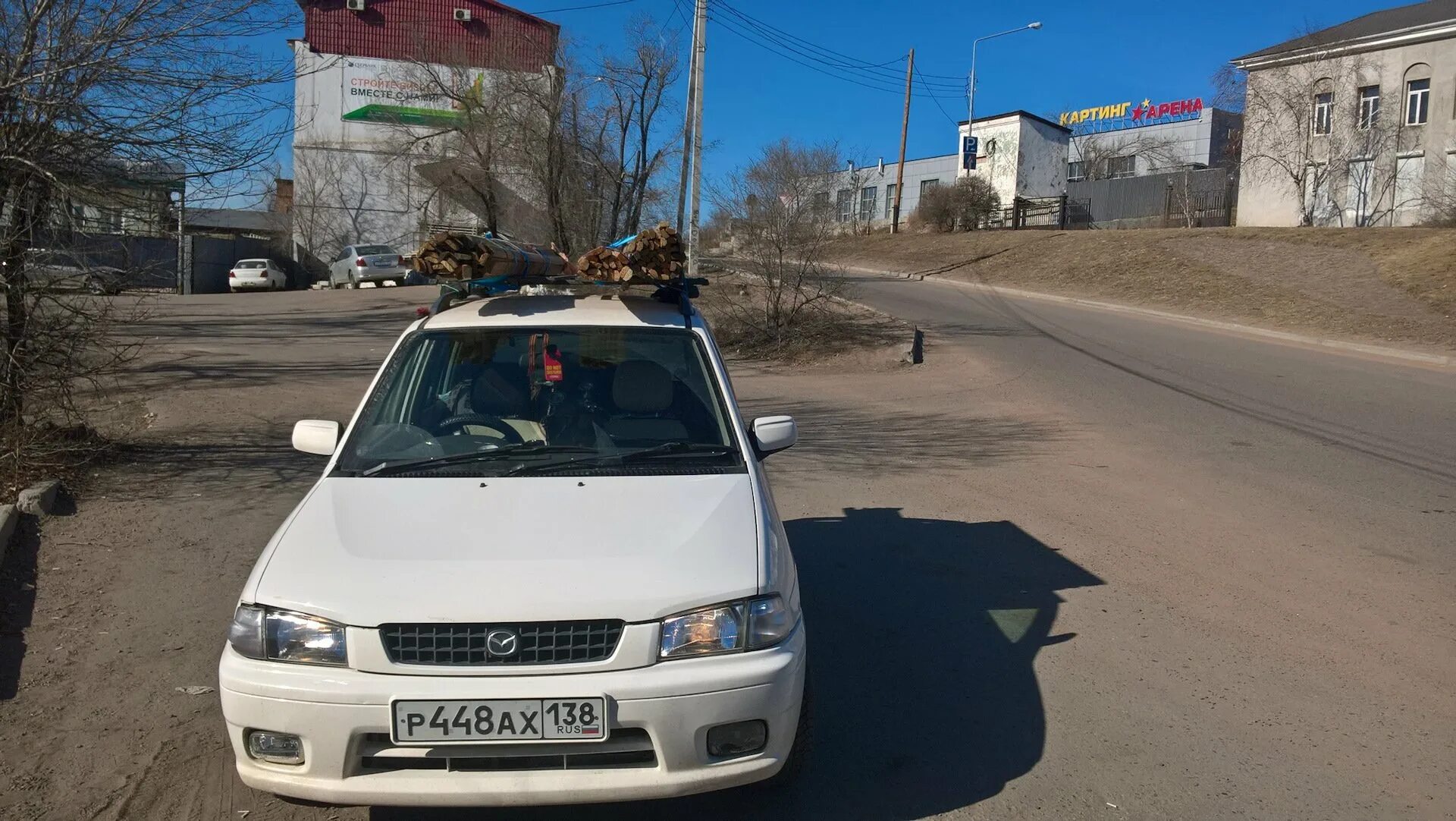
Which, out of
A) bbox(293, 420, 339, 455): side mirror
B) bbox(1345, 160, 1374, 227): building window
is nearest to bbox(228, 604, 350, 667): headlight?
bbox(293, 420, 339, 455): side mirror

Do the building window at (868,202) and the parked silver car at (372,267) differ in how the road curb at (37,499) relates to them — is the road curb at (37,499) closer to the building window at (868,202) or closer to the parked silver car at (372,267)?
the parked silver car at (372,267)

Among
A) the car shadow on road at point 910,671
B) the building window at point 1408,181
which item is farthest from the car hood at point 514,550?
the building window at point 1408,181

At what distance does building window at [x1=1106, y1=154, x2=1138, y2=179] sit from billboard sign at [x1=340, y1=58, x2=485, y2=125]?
3818 cm

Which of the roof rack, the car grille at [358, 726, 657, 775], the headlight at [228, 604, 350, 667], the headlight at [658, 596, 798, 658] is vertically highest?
the roof rack

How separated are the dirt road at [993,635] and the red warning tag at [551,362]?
1645mm

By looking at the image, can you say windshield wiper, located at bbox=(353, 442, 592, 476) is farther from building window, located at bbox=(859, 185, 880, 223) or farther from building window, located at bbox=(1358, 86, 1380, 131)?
building window, located at bbox=(859, 185, 880, 223)

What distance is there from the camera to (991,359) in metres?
15.9

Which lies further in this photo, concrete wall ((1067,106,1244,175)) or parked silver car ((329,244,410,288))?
concrete wall ((1067,106,1244,175))

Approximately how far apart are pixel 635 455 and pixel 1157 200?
4352cm

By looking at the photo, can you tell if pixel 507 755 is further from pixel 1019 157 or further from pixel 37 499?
pixel 1019 157

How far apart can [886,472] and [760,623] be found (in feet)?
18.7

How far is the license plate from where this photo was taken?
2.83 m

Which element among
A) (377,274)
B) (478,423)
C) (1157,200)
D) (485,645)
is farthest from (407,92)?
(485,645)

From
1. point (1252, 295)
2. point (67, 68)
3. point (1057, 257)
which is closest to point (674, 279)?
point (67, 68)
